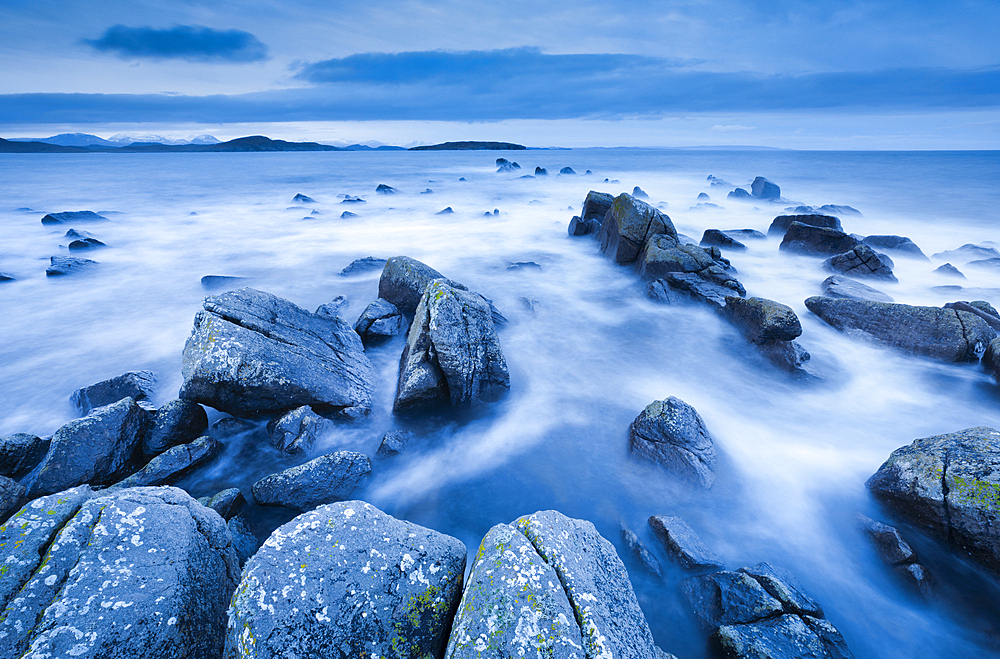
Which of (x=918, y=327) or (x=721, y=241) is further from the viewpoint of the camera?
(x=721, y=241)

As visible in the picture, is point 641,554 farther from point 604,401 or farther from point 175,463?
point 175,463

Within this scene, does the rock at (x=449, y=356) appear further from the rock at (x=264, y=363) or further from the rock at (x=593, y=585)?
the rock at (x=593, y=585)

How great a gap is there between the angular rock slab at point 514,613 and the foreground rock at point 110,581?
184cm

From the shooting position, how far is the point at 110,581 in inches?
112

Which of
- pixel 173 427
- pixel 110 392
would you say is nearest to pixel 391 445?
pixel 173 427

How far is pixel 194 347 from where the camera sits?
607cm

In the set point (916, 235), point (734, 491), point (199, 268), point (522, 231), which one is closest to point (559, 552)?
point (734, 491)

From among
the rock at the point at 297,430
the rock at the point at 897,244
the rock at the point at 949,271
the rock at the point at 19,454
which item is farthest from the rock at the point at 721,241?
the rock at the point at 19,454

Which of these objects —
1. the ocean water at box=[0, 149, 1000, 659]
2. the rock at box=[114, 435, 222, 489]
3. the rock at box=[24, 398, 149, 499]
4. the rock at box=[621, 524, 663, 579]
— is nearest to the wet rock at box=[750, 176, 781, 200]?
the ocean water at box=[0, 149, 1000, 659]

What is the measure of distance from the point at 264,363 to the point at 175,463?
152 cm

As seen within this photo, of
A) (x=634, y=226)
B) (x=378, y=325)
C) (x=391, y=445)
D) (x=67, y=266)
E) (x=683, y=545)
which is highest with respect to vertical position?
(x=634, y=226)

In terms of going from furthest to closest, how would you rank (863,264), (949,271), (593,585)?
(949,271) < (863,264) < (593,585)

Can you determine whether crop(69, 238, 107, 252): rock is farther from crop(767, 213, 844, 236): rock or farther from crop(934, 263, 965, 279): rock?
crop(934, 263, 965, 279): rock

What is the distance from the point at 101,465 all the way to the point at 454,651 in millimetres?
4983
